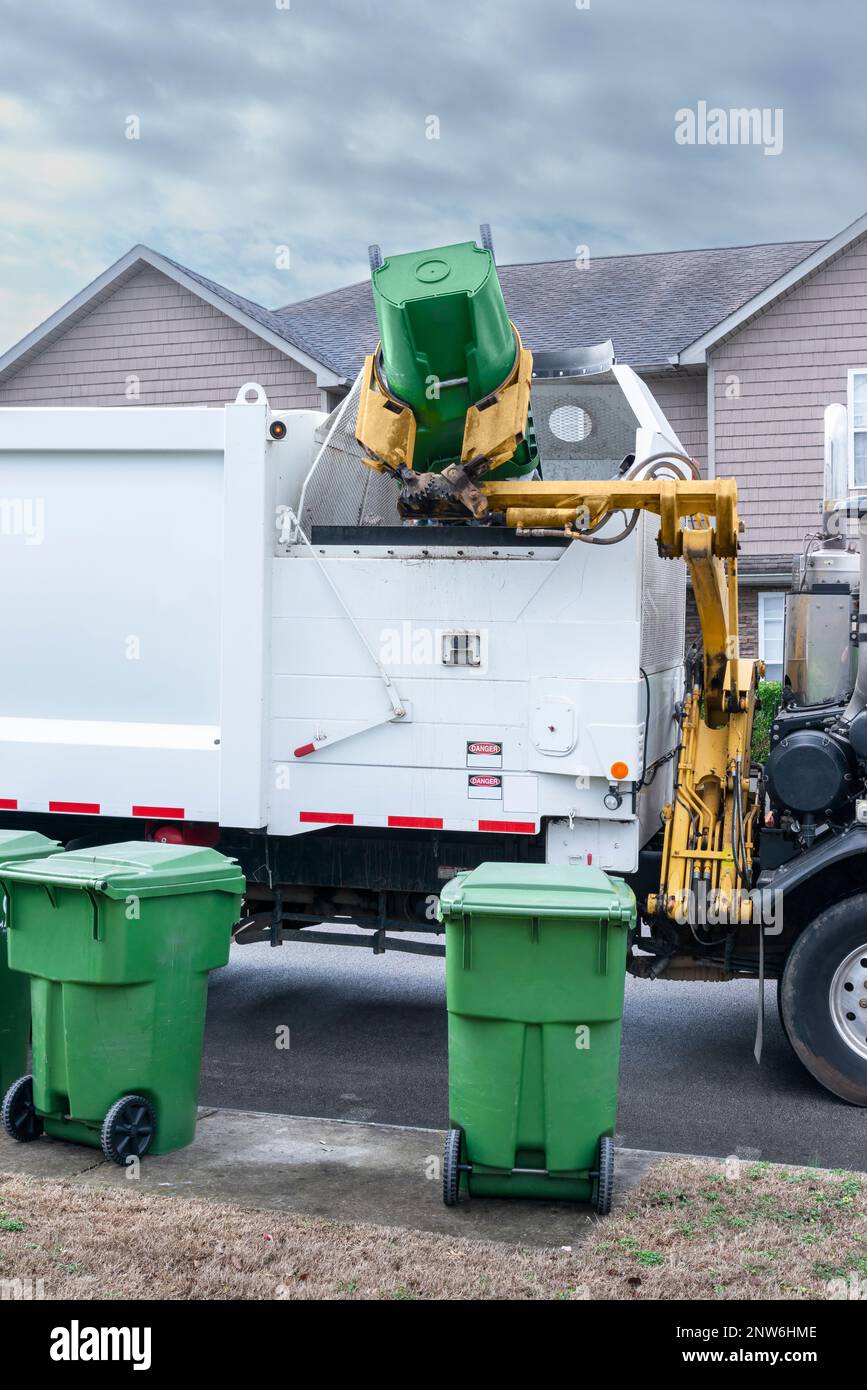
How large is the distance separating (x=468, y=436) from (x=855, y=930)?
2493mm

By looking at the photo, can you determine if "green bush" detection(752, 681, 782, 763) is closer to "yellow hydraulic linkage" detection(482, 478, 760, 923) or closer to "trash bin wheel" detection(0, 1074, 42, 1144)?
"yellow hydraulic linkage" detection(482, 478, 760, 923)

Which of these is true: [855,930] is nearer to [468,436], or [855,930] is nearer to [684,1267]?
[684,1267]

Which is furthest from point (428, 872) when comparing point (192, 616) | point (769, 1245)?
point (769, 1245)

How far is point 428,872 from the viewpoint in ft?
20.2

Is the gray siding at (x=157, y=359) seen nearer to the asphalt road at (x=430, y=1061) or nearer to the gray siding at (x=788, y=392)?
the gray siding at (x=788, y=392)

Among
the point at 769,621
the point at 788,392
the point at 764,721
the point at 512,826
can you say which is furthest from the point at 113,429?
the point at 788,392

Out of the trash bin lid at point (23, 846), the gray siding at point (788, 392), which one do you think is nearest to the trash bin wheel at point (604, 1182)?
the trash bin lid at point (23, 846)

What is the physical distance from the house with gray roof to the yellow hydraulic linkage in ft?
29.0

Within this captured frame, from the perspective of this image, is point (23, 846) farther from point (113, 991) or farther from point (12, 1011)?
point (113, 991)

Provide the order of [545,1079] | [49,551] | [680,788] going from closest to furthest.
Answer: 1. [545,1079]
2. [680,788]
3. [49,551]

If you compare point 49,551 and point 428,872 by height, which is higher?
point 49,551

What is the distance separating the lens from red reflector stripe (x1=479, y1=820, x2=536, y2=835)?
5.87 metres

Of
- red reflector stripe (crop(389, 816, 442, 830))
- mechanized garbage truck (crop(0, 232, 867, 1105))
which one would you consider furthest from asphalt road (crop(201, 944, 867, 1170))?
red reflector stripe (crop(389, 816, 442, 830))
